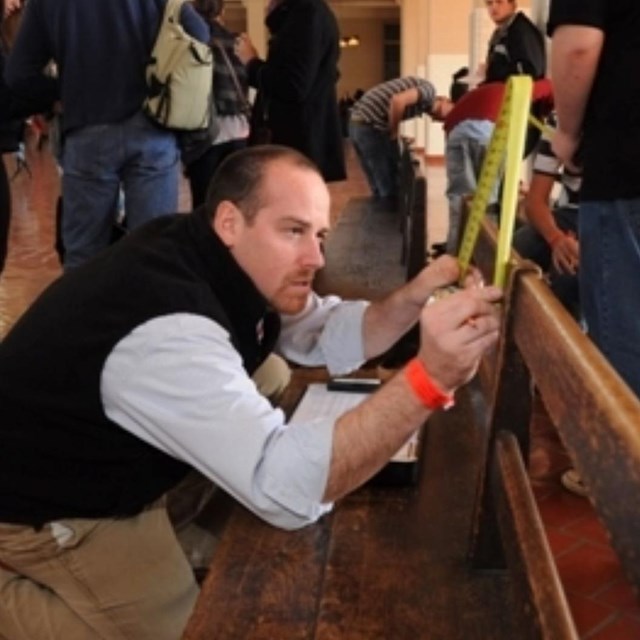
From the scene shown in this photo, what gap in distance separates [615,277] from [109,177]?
5.26 feet

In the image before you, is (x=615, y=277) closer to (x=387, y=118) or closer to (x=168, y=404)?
(x=168, y=404)

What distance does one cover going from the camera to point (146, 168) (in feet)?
9.46

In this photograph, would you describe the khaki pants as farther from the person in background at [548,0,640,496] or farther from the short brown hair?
the person in background at [548,0,640,496]

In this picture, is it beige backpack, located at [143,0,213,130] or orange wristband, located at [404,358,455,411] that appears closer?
→ orange wristband, located at [404,358,455,411]

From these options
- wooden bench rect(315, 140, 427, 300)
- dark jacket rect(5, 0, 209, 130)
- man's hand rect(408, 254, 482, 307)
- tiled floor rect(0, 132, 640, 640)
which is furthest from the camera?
wooden bench rect(315, 140, 427, 300)

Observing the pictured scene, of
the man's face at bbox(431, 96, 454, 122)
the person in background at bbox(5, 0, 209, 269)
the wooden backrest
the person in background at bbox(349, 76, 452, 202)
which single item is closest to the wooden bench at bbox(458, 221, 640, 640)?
the wooden backrest

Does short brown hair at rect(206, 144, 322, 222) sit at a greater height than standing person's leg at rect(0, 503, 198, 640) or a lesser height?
greater

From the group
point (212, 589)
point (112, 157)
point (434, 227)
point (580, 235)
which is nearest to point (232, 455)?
point (212, 589)

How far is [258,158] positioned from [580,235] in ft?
2.29

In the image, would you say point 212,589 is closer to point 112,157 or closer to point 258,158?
point 258,158

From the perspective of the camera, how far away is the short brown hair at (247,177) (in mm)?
1547

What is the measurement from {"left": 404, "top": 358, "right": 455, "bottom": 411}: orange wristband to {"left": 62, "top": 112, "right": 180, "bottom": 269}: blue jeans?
1.81 metres

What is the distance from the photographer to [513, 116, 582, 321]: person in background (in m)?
2.98

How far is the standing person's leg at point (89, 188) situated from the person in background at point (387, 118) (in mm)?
2636
